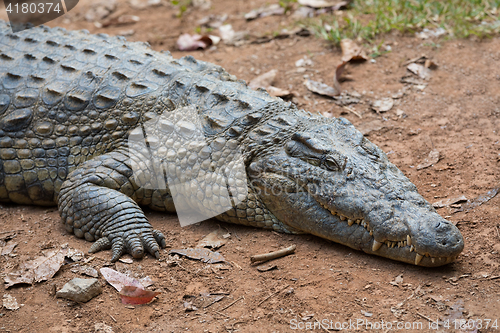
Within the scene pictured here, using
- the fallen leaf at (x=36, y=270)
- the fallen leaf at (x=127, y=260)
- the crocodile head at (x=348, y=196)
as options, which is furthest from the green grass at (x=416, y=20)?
the fallen leaf at (x=36, y=270)

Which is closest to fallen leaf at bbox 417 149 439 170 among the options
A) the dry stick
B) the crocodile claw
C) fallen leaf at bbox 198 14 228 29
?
the dry stick

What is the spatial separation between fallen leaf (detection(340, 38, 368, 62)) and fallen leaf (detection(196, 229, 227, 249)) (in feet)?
10.2

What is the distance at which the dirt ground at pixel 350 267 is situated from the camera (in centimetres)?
290

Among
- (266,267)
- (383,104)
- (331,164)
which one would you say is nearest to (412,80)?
(383,104)

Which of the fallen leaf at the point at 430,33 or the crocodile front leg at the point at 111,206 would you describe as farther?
the fallen leaf at the point at 430,33

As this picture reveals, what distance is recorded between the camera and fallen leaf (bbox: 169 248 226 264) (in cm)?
355

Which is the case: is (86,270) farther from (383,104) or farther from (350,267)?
(383,104)

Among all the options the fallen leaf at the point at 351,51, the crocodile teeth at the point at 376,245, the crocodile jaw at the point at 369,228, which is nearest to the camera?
the crocodile jaw at the point at 369,228

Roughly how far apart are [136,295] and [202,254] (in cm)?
65

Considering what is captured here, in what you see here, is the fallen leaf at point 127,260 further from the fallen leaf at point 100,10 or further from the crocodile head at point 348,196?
the fallen leaf at point 100,10

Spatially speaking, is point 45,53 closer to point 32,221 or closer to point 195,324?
point 32,221

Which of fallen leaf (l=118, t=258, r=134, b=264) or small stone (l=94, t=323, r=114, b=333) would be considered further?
fallen leaf (l=118, t=258, r=134, b=264)

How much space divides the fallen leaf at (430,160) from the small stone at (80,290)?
2.99 m

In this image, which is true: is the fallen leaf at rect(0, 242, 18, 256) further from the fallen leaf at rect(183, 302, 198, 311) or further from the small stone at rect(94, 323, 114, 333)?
the fallen leaf at rect(183, 302, 198, 311)
